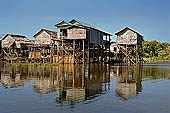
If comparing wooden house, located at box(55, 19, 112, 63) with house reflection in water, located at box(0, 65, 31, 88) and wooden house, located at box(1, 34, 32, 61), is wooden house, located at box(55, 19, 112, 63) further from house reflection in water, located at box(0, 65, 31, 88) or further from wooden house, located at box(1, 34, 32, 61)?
house reflection in water, located at box(0, 65, 31, 88)

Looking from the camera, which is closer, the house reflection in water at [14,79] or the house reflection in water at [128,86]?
the house reflection in water at [128,86]

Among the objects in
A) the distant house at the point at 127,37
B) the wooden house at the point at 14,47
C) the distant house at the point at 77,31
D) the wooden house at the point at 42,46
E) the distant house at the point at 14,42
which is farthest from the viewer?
the distant house at the point at 14,42

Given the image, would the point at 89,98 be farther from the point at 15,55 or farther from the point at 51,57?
the point at 15,55

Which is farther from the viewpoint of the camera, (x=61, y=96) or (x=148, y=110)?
(x=61, y=96)

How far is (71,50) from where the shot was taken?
45.1m

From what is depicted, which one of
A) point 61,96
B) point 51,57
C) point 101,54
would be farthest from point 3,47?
point 61,96

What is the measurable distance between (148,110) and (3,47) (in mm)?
54130

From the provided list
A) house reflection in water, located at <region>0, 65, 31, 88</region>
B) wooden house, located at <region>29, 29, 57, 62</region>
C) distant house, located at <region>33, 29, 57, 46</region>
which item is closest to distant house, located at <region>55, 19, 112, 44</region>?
wooden house, located at <region>29, 29, 57, 62</region>

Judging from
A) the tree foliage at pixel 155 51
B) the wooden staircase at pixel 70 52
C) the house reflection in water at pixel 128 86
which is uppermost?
the tree foliage at pixel 155 51

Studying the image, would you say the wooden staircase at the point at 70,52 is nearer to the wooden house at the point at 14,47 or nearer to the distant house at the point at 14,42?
the wooden house at the point at 14,47

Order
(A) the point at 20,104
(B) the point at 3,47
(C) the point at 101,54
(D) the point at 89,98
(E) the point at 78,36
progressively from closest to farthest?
(A) the point at 20,104
(D) the point at 89,98
(E) the point at 78,36
(C) the point at 101,54
(B) the point at 3,47

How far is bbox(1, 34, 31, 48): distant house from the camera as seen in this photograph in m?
57.1

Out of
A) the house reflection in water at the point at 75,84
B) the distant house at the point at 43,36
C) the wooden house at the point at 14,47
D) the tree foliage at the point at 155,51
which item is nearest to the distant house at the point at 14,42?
the wooden house at the point at 14,47

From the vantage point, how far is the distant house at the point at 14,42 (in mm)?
57119
